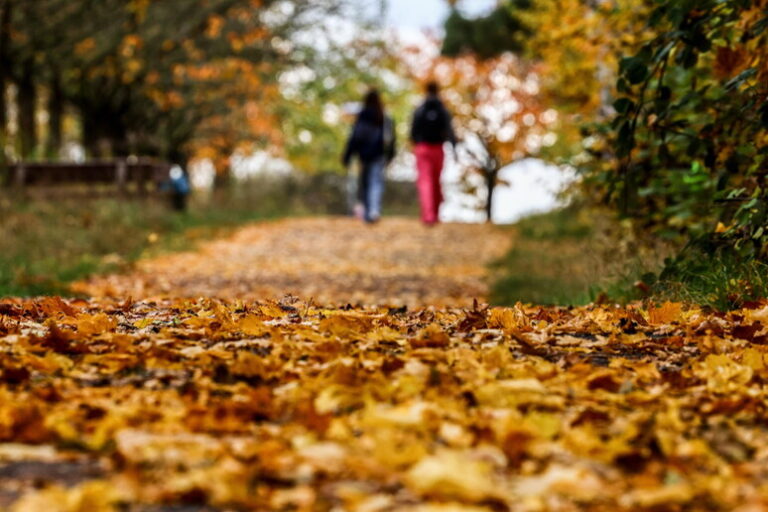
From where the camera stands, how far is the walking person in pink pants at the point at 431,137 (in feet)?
49.0

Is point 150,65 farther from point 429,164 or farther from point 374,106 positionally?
point 429,164

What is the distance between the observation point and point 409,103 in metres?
37.3

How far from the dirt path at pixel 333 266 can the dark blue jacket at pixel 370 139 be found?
1.31m

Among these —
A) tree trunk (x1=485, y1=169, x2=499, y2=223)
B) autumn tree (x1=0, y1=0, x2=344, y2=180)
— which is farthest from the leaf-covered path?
tree trunk (x1=485, y1=169, x2=499, y2=223)

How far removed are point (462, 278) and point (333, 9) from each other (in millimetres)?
10500

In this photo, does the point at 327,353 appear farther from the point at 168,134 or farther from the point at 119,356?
the point at 168,134

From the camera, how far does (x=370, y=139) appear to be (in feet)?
51.4

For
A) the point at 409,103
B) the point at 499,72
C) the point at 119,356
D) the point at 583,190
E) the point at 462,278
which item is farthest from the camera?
the point at 409,103

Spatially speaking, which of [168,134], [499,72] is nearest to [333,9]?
[168,134]

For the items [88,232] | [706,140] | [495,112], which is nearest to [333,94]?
[495,112]

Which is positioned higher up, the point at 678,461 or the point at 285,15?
the point at 285,15

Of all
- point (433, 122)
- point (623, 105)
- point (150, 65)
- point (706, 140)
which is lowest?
point (706, 140)

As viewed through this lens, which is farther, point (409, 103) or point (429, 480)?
point (409, 103)

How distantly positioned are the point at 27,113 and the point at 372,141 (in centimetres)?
748
